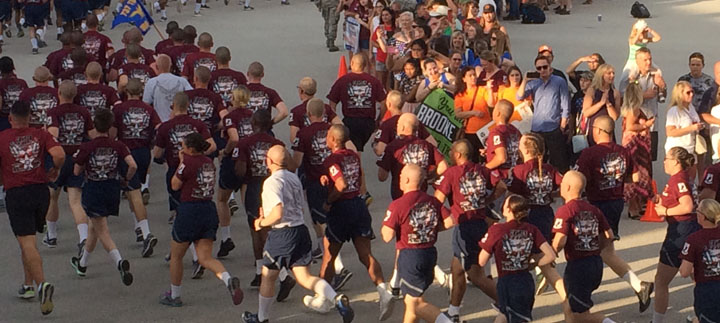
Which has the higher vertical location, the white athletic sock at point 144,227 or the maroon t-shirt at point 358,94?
the maroon t-shirt at point 358,94

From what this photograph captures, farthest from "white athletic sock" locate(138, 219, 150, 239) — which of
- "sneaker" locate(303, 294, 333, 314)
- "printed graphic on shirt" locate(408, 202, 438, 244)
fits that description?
"printed graphic on shirt" locate(408, 202, 438, 244)

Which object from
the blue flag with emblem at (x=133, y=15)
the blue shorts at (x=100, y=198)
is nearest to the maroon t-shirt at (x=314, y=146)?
the blue shorts at (x=100, y=198)

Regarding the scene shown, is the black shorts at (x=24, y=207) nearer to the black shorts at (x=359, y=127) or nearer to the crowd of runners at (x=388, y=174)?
the crowd of runners at (x=388, y=174)

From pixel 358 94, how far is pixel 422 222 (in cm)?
442

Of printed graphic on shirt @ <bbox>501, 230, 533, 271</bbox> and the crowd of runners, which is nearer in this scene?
printed graphic on shirt @ <bbox>501, 230, 533, 271</bbox>

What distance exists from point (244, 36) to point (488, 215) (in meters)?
15.7

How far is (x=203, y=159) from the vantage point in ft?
36.3

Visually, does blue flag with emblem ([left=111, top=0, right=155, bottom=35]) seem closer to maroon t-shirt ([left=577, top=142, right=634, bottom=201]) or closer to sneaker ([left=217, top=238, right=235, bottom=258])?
sneaker ([left=217, top=238, right=235, bottom=258])

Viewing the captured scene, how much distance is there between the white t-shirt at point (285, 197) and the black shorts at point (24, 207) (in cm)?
235

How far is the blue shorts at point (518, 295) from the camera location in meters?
9.66

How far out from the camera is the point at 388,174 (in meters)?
12.5

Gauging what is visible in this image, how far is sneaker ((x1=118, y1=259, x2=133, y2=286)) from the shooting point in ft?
38.1

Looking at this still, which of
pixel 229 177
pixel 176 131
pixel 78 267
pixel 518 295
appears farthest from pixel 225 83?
pixel 518 295

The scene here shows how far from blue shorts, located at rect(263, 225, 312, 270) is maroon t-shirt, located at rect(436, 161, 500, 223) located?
1.35 meters
